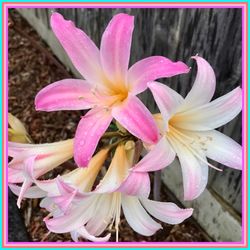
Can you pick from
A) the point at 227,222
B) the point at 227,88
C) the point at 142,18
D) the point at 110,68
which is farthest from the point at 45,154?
the point at 227,222

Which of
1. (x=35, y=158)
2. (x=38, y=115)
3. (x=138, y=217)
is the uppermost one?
(x=38, y=115)

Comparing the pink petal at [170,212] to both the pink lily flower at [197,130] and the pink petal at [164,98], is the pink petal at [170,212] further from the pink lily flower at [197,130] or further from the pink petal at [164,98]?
the pink petal at [164,98]

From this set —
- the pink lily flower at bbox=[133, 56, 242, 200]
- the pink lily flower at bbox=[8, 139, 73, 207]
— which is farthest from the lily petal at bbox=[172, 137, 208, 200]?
the pink lily flower at bbox=[8, 139, 73, 207]

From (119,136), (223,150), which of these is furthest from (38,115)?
(223,150)

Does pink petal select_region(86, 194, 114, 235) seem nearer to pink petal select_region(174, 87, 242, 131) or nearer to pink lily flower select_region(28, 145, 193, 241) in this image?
pink lily flower select_region(28, 145, 193, 241)

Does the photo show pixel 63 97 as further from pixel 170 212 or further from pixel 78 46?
pixel 170 212
